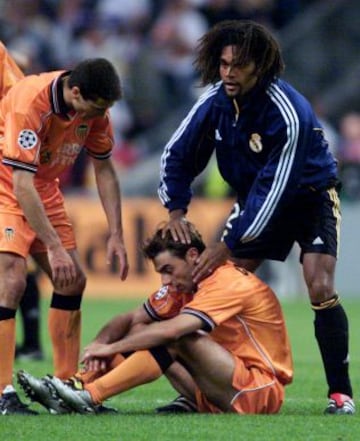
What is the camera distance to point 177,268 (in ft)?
27.1

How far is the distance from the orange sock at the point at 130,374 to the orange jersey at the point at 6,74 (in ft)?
7.11

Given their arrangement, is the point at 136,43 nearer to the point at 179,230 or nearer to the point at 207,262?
the point at 179,230

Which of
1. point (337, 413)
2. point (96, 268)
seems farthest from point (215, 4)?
point (337, 413)

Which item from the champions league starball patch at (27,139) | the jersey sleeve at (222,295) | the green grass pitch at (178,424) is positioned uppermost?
the champions league starball patch at (27,139)

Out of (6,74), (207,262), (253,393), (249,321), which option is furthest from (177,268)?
(6,74)

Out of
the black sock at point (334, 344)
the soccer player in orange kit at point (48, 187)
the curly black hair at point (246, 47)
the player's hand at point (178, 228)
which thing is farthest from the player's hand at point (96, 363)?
the curly black hair at point (246, 47)

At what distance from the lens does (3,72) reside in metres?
9.38

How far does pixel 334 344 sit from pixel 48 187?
1.89m

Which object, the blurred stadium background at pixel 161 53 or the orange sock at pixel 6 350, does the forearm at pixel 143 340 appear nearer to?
the orange sock at pixel 6 350

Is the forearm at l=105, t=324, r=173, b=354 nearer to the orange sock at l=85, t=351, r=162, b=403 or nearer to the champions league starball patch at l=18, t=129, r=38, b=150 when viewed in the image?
the orange sock at l=85, t=351, r=162, b=403

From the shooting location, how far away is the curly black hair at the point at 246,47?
830 centimetres

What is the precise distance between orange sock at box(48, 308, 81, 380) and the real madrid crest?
1.48 metres

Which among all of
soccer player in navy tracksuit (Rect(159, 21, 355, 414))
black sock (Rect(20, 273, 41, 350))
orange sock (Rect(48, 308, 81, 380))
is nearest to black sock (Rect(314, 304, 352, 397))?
soccer player in navy tracksuit (Rect(159, 21, 355, 414))

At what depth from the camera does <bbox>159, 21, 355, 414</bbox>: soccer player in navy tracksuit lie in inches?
324
